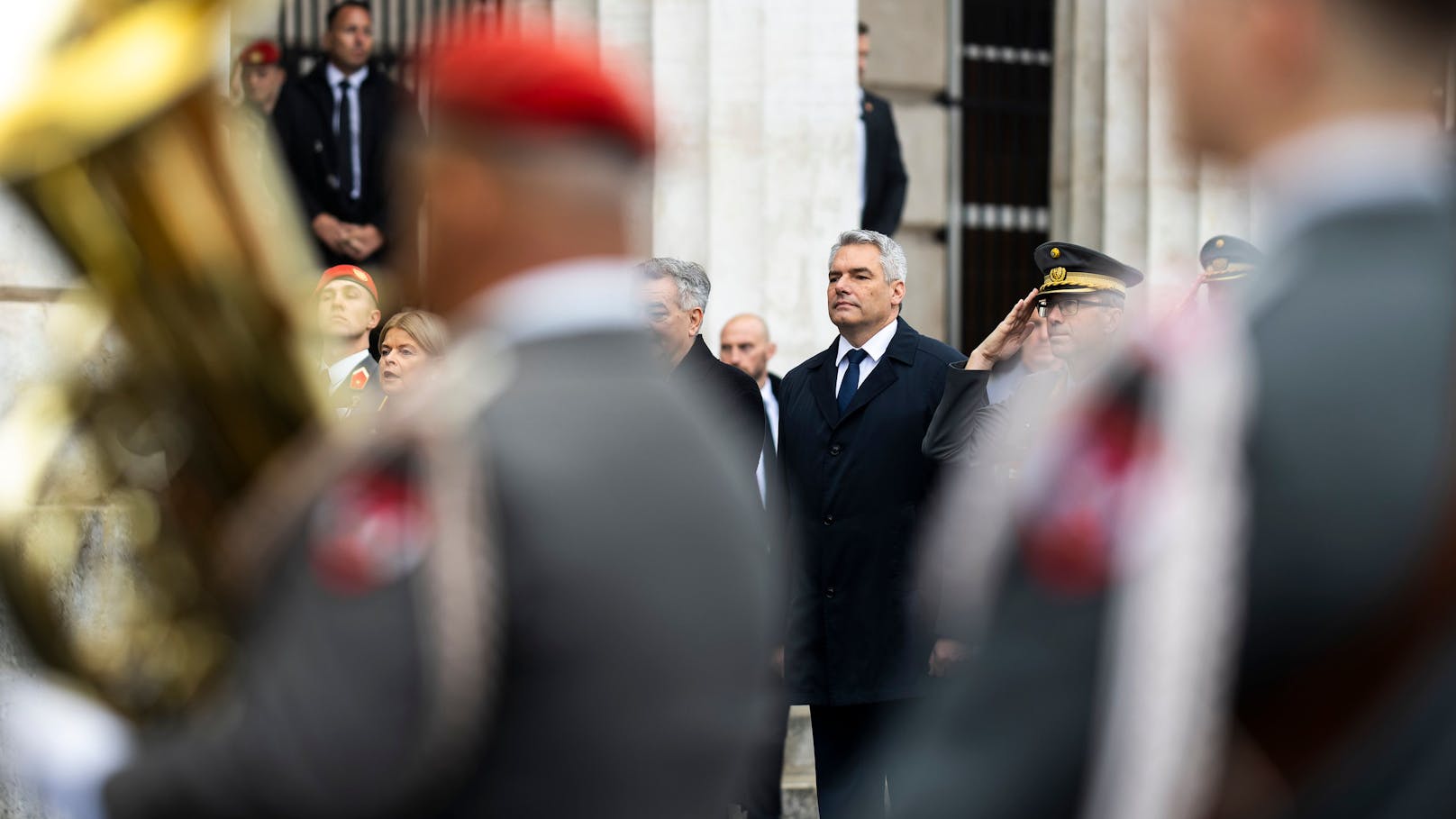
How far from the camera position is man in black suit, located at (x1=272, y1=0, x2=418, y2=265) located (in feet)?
23.5

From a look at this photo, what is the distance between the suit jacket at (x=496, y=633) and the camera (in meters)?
1.63

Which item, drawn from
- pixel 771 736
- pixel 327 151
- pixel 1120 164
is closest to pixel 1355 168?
pixel 771 736

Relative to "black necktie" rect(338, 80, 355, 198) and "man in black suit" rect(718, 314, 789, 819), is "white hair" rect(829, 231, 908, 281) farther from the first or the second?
"black necktie" rect(338, 80, 355, 198)

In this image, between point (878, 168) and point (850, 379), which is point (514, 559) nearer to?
point (850, 379)

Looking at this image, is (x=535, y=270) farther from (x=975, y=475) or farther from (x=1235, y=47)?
(x=975, y=475)

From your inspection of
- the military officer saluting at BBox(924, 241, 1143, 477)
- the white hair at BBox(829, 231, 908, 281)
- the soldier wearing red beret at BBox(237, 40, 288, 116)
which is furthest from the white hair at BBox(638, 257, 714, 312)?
the soldier wearing red beret at BBox(237, 40, 288, 116)

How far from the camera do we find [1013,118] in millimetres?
10055

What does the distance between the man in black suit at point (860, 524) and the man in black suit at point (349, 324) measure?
4.10 feet

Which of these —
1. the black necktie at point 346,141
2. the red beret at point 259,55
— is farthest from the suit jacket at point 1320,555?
the red beret at point 259,55

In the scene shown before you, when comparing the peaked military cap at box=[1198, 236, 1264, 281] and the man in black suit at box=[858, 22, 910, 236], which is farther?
the man in black suit at box=[858, 22, 910, 236]

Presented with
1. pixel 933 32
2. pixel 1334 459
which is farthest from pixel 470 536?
pixel 933 32

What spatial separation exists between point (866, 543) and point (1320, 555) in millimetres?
4178

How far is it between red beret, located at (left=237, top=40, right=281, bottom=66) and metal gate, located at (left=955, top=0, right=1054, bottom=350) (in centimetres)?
393

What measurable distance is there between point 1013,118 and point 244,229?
820 cm
